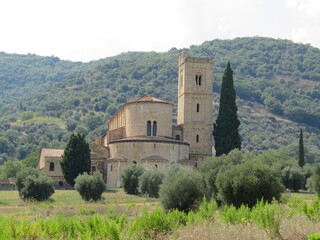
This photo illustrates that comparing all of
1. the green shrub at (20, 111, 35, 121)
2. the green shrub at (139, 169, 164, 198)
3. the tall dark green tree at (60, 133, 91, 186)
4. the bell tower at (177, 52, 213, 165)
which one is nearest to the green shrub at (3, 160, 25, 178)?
the tall dark green tree at (60, 133, 91, 186)

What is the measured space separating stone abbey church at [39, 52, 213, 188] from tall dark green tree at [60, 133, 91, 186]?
3.27m

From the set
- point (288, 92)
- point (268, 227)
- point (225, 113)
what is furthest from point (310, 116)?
point (268, 227)

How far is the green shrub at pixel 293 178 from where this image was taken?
224 feet

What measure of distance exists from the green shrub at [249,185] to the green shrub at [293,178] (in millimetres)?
31209

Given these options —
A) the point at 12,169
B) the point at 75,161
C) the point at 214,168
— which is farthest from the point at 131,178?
the point at 12,169

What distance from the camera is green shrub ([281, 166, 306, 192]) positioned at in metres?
68.2

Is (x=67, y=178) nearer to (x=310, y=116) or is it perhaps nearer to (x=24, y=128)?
(x=24, y=128)

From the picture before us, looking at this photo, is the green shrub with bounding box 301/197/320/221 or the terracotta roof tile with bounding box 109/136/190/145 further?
the terracotta roof tile with bounding box 109/136/190/145

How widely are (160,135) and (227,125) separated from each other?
7.90m

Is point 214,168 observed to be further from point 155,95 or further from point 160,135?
point 155,95

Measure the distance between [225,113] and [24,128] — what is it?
320 ft

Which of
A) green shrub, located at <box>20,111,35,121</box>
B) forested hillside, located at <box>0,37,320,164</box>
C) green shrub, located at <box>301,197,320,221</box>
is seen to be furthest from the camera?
green shrub, located at <box>20,111,35,121</box>

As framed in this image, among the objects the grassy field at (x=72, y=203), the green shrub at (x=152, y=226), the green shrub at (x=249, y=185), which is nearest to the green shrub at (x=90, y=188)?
the grassy field at (x=72, y=203)

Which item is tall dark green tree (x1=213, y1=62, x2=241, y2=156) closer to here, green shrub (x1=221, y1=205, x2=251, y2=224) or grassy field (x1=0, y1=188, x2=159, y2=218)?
grassy field (x1=0, y1=188, x2=159, y2=218)
